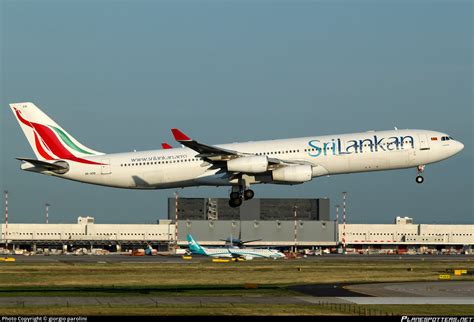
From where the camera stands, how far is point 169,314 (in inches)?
1722

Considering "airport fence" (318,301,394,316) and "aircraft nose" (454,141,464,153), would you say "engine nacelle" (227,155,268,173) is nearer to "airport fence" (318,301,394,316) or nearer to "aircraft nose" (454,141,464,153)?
"aircraft nose" (454,141,464,153)

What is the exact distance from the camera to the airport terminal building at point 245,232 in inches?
6531

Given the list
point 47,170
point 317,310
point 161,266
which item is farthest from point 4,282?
point 317,310

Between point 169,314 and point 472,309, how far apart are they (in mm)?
16238

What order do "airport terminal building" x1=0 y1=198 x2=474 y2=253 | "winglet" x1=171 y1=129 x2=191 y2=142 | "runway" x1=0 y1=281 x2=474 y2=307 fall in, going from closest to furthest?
"runway" x1=0 y1=281 x2=474 y2=307
"winglet" x1=171 y1=129 x2=191 y2=142
"airport terminal building" x1=0 y1=198 x2=474 y2=253

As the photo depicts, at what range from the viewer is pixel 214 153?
72.1m

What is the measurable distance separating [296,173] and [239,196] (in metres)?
5.76

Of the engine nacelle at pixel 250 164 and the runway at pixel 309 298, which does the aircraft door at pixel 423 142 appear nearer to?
the engine nacelle at pixel 250 164

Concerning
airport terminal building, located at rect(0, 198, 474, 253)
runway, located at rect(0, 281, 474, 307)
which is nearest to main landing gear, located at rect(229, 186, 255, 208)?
runway, located at rect(0, 281, 474, 307)

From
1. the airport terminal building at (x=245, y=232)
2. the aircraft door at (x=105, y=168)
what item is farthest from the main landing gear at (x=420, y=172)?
the airport terminal building at (x=245, y=232)

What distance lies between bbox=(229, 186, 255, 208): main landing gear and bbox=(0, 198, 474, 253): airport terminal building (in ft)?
274

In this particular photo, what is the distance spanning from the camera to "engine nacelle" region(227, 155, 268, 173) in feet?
235

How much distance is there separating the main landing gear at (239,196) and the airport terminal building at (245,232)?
83491 mm

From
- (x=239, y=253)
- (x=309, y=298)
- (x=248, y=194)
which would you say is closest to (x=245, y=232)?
(x=239, y=253)
